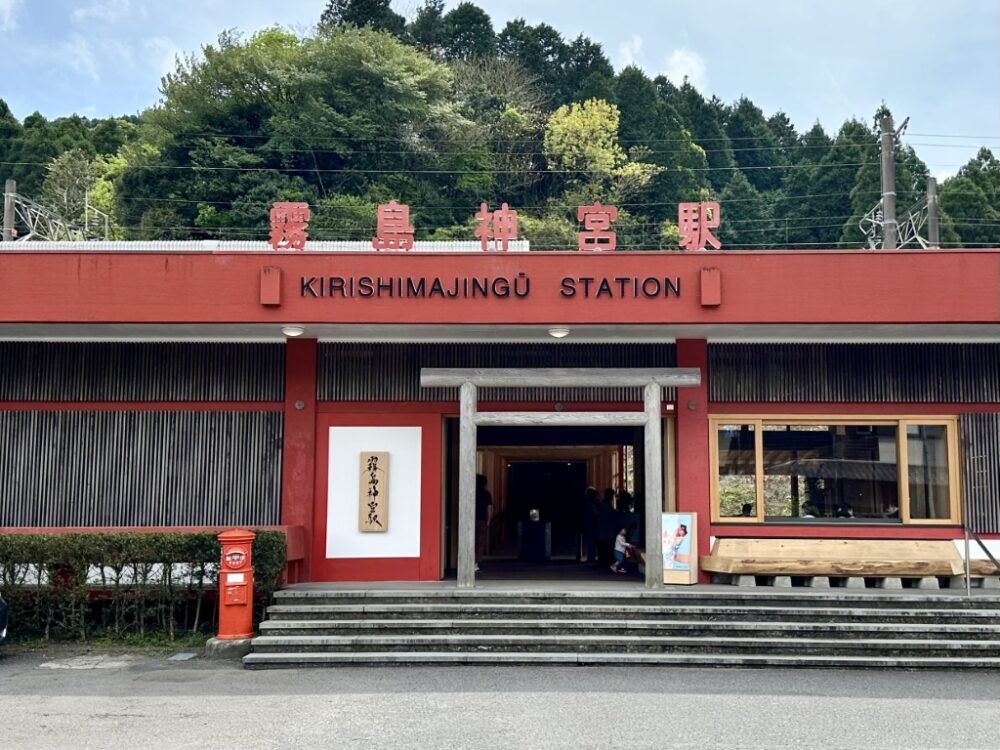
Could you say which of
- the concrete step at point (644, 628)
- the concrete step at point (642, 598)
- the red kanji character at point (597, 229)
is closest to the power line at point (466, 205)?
the red kanji character at point (597, 229)

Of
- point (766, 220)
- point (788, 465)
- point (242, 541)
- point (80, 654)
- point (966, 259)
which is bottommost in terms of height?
point (80, 654)

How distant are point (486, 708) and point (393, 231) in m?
6.32

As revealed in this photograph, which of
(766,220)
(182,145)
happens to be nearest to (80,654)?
(182,145)

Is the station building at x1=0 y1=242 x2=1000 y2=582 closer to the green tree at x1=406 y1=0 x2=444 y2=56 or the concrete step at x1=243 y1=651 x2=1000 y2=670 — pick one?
the concrete step at x1=243 y1=651 x2=1000 y2=670

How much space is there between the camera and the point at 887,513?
41.2 feet

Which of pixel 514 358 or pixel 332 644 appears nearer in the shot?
pixel 332 644

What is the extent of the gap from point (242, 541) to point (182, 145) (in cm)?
3779

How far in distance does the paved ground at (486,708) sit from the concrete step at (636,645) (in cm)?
39

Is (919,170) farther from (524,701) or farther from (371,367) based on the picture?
(524,701)

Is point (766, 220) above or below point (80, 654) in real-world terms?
above

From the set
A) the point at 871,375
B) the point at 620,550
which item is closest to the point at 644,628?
the point at 620,550

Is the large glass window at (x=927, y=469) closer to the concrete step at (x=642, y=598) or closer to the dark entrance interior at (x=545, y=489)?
the concrete step at (x=642, y=598)

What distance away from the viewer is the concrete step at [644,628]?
10117 millimetres

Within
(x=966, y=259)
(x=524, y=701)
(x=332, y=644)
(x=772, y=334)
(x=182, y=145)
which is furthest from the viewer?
(x=182, y=145)
